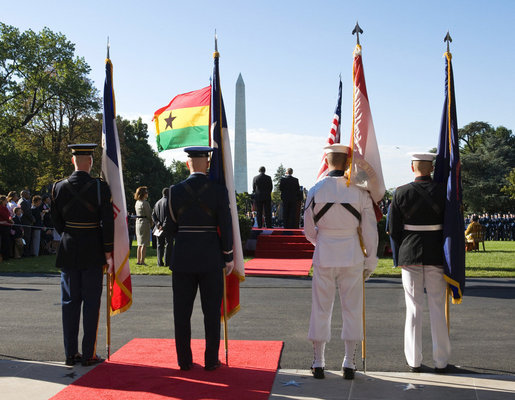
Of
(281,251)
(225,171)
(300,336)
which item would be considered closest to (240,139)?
(281,251)

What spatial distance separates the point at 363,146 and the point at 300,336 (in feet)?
8.16

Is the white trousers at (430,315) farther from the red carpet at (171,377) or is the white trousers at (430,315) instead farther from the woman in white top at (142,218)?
the woman in white top at (142,218)

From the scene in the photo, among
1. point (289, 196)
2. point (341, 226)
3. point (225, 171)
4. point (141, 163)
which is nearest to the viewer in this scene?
point (341, 226)

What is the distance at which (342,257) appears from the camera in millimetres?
5203

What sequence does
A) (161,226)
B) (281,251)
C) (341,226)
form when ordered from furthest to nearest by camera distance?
(281,251) < (161,226) < (341,226)

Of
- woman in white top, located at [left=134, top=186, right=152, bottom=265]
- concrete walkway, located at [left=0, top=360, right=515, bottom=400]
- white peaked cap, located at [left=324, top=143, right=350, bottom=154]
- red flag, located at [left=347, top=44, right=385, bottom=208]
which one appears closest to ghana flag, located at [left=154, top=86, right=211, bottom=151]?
woman in white top, located at [left=134, top=186, right=152, bottom=265]

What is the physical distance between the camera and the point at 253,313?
8453 millimetres

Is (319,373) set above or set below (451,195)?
below

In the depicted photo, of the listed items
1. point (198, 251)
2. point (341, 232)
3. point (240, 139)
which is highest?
point (240, 139)

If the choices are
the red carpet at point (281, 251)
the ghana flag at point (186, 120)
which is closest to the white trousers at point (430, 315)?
the red carpet at point (281, 251)

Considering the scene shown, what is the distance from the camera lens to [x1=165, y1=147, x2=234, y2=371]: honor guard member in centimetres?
534

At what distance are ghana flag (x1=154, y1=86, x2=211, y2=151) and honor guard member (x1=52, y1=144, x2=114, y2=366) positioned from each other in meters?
11.2

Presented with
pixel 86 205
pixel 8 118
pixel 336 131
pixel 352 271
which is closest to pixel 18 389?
pixel 86 205

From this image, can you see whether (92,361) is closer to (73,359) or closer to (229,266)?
(73,359)
